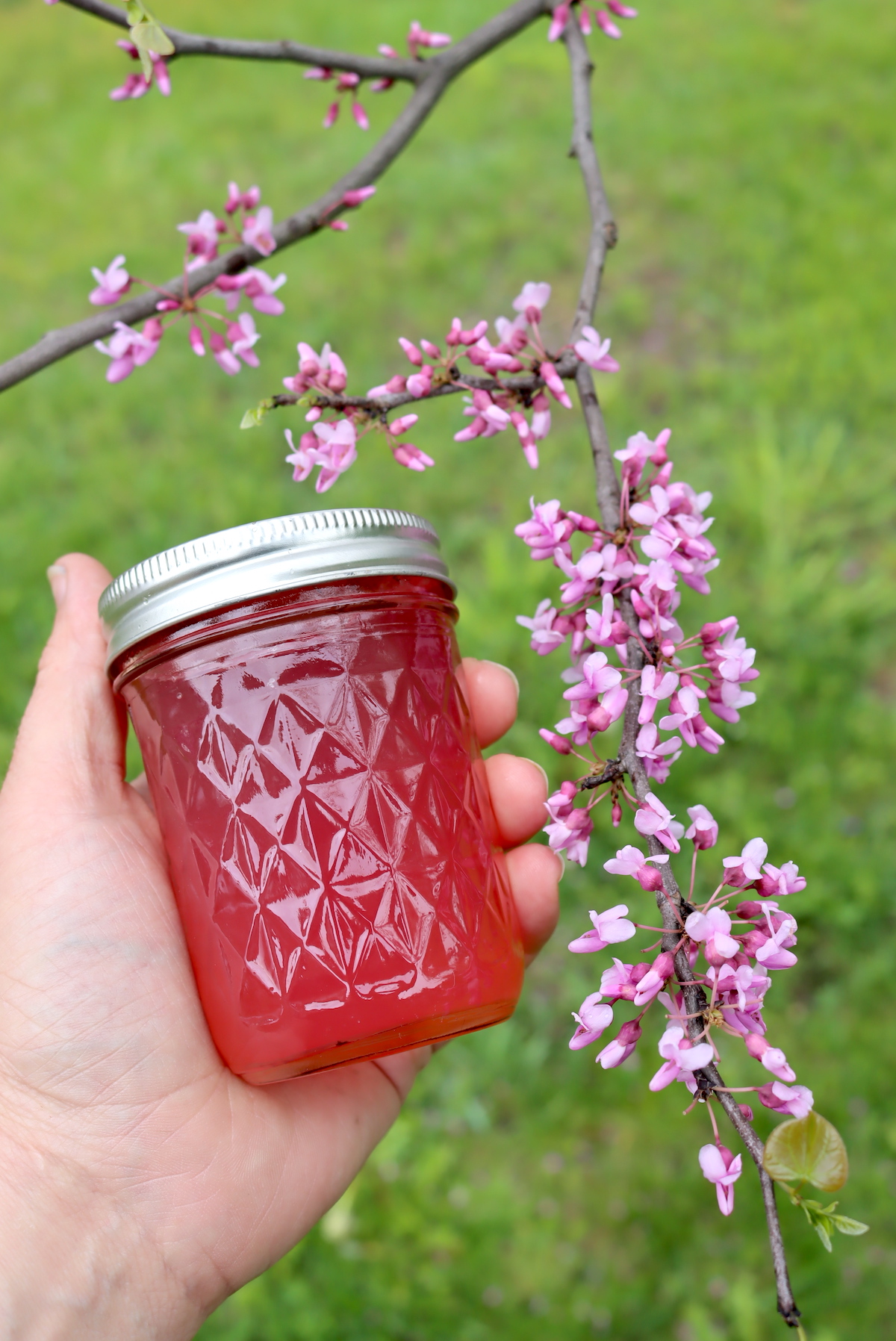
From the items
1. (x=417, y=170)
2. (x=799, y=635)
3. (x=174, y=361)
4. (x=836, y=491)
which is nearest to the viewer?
(x=799, y=635)

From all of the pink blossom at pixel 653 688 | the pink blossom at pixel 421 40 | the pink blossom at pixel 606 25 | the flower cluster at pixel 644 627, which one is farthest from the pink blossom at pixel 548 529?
the pink blossom at pixel 421 40

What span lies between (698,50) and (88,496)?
13.9 ft

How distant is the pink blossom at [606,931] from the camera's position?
1185 millimetres

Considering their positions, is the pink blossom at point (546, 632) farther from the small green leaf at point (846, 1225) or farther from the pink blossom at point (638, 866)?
the small green leaf at point (846, 1225)

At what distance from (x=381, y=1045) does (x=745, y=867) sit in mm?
601

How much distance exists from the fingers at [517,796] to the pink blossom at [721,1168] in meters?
0.84

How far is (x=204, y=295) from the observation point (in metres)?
1.66

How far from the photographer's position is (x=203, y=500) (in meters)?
3.77

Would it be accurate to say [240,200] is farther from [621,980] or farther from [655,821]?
[621,980]

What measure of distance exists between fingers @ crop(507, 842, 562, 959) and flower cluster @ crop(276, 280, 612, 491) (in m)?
0.55

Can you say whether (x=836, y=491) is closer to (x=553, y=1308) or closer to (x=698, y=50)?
(x=553, y=1308)

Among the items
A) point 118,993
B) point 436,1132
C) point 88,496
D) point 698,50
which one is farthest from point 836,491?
point 698,50

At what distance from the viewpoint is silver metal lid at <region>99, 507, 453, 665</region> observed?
1465 mm

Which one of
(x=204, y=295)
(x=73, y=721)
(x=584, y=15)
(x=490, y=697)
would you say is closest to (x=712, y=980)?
(x=490, y=697)
